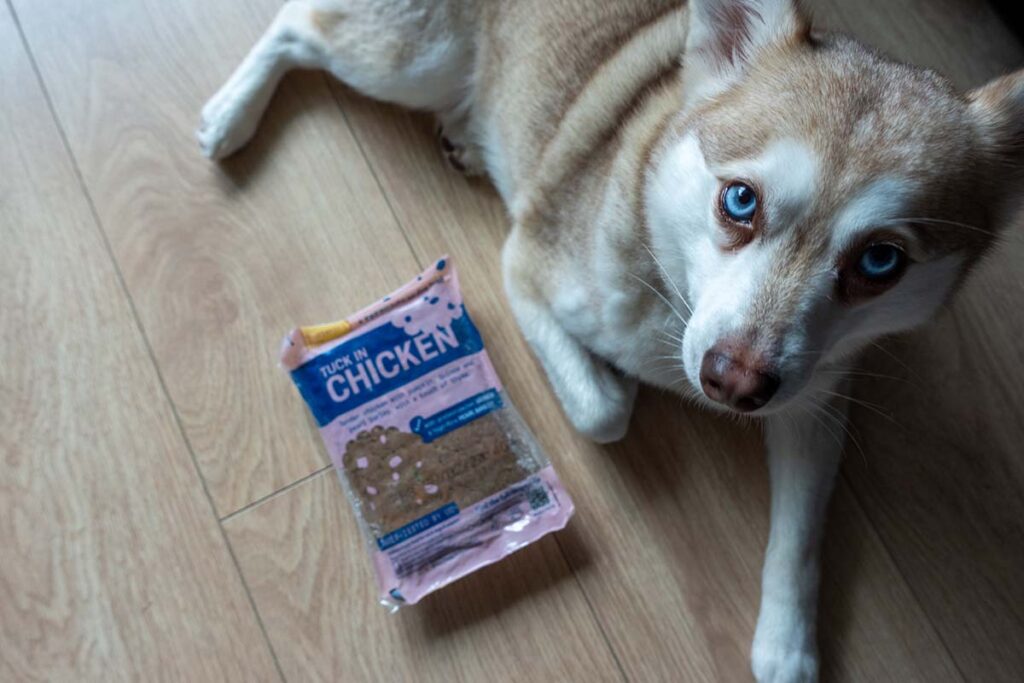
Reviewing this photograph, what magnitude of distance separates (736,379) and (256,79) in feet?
3.87

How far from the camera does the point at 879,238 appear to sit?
1.03 m

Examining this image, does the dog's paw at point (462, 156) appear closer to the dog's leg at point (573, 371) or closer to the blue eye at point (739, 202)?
the dog's leg at point (573, 371)

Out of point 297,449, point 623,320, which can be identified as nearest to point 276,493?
point 297,449

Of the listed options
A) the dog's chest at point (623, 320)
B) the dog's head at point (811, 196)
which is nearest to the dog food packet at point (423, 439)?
the dog's chest at point (623, 320)

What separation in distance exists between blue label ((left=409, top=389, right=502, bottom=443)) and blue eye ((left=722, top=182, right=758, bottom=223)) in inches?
25.6

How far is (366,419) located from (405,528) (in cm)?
21

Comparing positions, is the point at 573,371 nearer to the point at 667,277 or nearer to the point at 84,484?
the point at 667,277

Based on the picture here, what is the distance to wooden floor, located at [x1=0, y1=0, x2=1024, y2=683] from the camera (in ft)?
5.01

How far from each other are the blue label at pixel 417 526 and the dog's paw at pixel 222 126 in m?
0.84

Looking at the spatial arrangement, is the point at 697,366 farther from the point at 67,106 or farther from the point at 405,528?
the point at 67,106

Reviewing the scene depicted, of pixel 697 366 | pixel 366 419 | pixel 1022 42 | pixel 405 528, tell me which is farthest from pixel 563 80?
pixel 1022 42

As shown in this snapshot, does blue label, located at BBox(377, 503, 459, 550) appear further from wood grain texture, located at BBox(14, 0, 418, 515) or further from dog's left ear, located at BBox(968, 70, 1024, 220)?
dog's left ear, located at BBox(968, 70, 1024, 220)

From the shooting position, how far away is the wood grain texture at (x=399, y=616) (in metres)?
1.52

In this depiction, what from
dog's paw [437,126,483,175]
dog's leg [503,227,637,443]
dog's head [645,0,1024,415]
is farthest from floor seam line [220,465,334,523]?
dog's head [645,0,1024,415]
